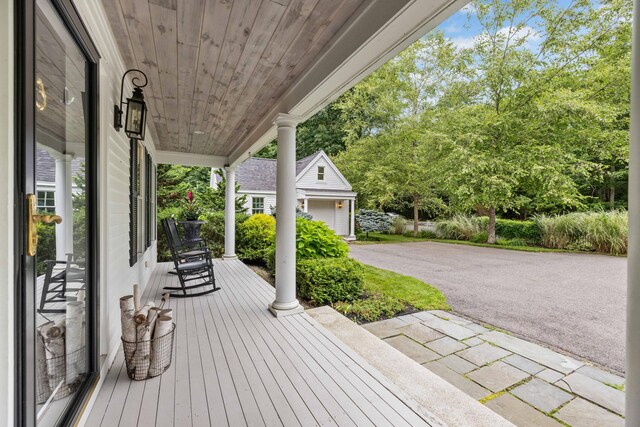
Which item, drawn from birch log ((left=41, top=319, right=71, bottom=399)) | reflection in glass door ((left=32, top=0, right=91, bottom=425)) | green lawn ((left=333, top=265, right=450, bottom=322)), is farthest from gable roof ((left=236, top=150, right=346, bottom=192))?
birch log ((left=41, top=319, right=71, bottom=399))

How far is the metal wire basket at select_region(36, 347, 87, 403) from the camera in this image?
1286 mm

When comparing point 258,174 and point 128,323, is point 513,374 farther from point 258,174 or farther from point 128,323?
point 258,174

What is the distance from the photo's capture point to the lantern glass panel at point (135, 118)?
256 cm

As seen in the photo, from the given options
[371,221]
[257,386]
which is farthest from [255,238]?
[371,221]

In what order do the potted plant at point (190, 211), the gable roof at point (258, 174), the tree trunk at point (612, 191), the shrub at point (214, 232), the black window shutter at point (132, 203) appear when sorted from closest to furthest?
1. the black window shutter at point (132, 203)
2. the potted plant at point (190, 211)
3. the shrub at point (214, 232)
4. the tree trunk at point (612, 191)
5. the gable roof at point (258, 174)

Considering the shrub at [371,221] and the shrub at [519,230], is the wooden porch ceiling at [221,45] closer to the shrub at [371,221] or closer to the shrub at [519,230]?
the shrub at [519,230]

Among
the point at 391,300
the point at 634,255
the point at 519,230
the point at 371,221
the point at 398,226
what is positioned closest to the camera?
the point at 634,255

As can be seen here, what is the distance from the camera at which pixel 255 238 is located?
291 inches

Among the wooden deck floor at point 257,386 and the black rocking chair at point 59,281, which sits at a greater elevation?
the black rocking chair at point 59,281

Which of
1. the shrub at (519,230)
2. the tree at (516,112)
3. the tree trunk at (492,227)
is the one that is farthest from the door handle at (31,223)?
the shrub at (519,230)

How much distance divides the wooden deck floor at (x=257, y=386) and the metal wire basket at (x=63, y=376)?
0.84ft

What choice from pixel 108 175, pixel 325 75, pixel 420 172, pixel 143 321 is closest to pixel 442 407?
pixel 143 321

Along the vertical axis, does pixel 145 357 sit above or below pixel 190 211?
below

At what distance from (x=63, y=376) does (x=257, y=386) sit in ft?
3.51
